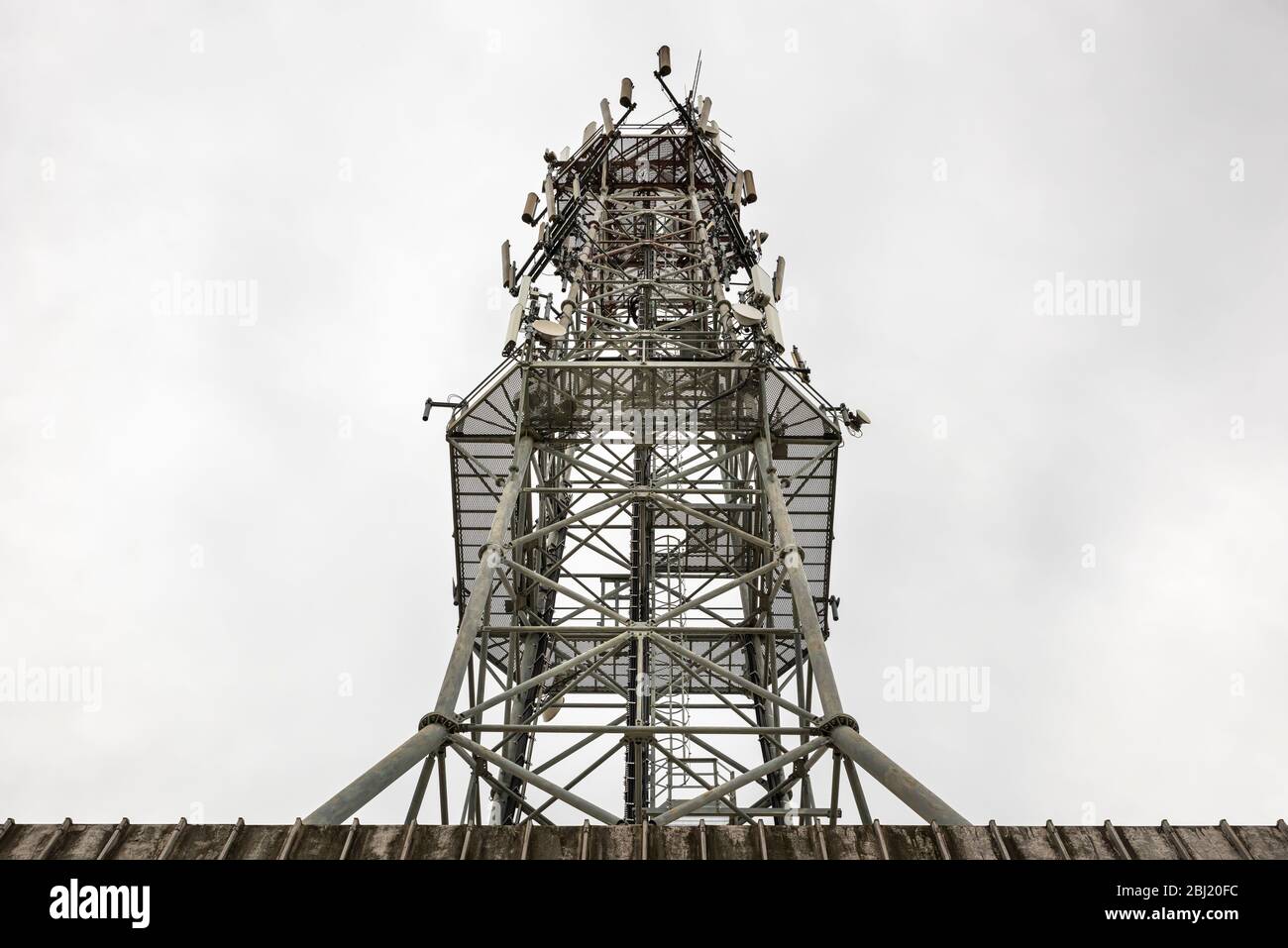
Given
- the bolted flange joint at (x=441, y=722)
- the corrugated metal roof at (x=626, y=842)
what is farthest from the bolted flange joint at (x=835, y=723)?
the bolted flange joint at (x=441, y=722)

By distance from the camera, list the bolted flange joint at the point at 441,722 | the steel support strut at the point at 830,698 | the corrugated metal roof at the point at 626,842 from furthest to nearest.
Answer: the bolted flange joint at the point at 441,722, the steel support strut at the point at 830,698, the corrugated metal roof at the point at 626,842

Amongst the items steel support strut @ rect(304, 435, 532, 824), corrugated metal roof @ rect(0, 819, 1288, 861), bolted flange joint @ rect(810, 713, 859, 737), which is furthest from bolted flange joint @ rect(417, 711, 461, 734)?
bolted flange joint @ rect(810, 713, 859, 737)

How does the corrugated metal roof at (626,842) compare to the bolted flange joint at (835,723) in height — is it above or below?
above

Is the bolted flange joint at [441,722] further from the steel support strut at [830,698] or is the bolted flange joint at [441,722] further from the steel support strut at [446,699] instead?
the steel support strut at [830,698]

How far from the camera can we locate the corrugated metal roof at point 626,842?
6.96m

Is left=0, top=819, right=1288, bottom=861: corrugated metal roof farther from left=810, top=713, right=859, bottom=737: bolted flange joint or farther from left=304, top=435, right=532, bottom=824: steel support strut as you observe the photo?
left=810, top=713, right=859, bottom=737: bolted flange joint

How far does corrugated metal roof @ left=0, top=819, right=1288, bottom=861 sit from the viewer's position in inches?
274

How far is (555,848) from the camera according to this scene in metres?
7.04

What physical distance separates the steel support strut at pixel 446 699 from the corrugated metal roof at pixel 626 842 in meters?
0.67

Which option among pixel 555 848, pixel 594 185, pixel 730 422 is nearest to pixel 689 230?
pixel 594 185

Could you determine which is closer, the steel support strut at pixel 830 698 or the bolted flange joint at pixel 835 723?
the steel support strut at pixel 830 698
